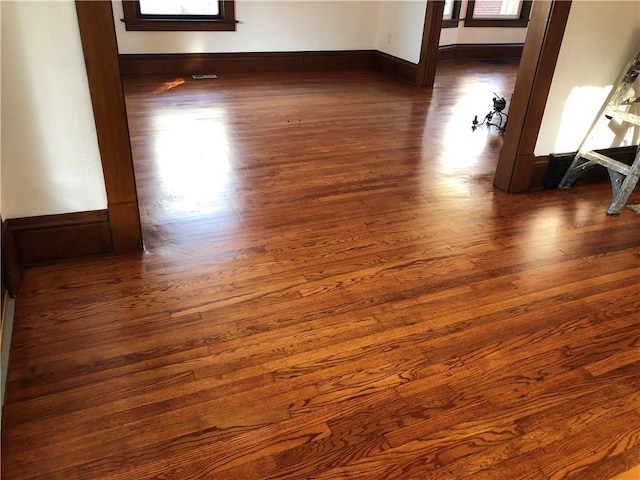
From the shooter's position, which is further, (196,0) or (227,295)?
(196,0)

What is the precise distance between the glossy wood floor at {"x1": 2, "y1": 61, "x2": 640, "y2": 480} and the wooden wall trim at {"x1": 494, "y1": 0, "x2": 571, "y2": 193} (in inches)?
6.6

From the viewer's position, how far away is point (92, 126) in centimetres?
205

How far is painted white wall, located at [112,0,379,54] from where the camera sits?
18.3ft

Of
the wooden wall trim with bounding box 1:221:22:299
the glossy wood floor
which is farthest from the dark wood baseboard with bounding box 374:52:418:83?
the wooden wall trim with bounding box 1:221:22:299

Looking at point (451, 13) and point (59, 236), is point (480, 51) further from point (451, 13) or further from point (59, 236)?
point (59, 236)

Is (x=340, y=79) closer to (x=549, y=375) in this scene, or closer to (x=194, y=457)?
(x=549, y=375)

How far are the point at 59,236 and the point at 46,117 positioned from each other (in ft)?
1.65

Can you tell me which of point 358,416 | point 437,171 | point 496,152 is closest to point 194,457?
point 358,416

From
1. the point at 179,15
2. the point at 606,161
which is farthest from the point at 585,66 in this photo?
the point at 179,15

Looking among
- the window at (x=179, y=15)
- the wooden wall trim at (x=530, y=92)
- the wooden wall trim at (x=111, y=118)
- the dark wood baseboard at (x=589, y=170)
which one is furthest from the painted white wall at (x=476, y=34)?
the wooden wall trim at (x=111, y=118)

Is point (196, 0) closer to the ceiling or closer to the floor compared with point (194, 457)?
closer to the ceiling

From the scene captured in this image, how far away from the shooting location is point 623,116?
9.75 ft

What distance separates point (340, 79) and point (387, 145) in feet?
7.69

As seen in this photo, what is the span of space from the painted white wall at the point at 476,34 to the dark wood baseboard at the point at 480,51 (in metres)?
0.06
